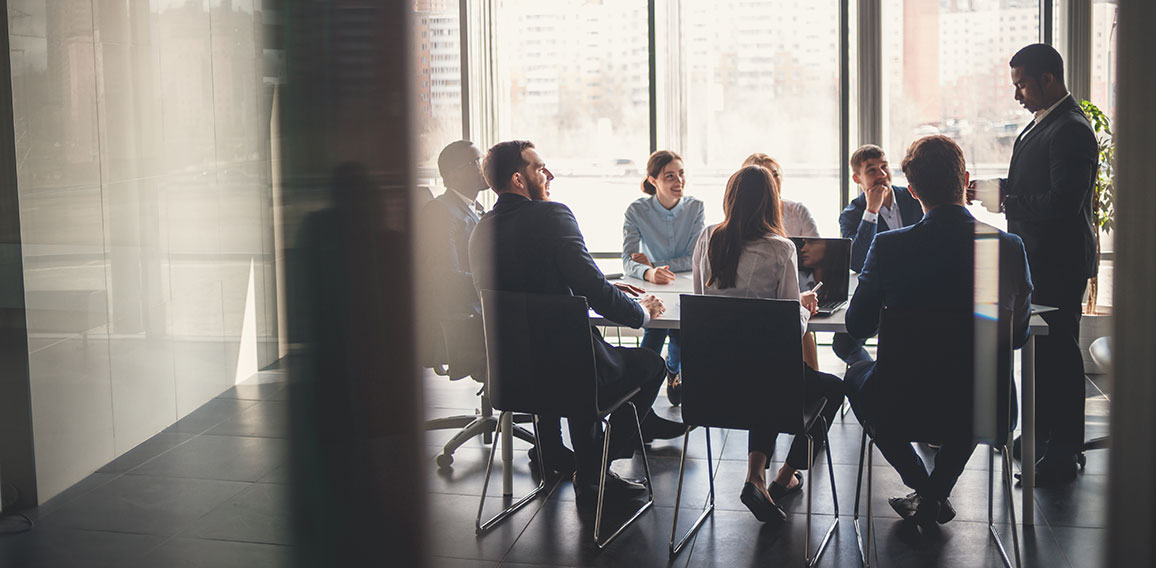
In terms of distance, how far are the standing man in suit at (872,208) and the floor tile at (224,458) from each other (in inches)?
120

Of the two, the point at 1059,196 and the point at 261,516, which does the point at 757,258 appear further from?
the point at 261,516

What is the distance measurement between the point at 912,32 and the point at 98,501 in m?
4.67

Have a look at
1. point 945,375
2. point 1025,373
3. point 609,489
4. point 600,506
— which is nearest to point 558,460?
point 609,489

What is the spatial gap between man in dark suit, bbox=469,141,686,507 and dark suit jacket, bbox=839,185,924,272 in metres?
1.08

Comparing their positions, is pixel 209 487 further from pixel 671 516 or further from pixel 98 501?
pixel 671 516

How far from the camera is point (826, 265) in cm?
305

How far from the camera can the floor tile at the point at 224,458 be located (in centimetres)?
44

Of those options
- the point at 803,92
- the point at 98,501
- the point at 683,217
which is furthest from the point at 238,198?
the point at 803,92

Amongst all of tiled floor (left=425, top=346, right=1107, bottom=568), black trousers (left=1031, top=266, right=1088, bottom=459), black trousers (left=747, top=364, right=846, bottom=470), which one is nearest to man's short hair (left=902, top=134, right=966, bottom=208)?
black trousers (left=747, top=364, right=846, bottom=470)

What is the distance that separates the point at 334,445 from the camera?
44 cm

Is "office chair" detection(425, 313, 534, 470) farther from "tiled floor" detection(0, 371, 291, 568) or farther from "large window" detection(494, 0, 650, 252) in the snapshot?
"tiled floor" detection(0, 371, 291, 568)

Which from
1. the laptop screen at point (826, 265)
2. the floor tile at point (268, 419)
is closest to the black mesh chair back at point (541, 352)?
the laptop screen at point (826, 265)

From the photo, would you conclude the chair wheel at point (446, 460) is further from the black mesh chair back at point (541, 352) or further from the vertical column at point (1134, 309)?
the vertical column at point (1134, 309)

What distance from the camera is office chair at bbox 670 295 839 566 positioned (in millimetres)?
2234
